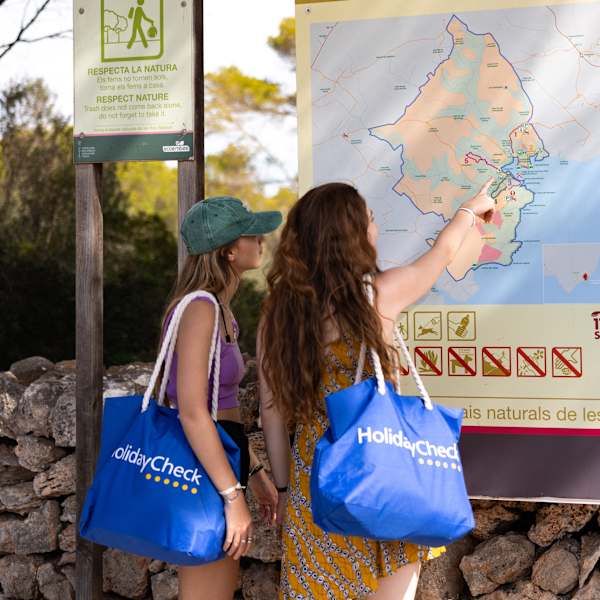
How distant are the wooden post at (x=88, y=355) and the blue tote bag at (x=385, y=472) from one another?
1555 mm

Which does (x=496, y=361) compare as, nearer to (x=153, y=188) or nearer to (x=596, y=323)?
(x=596, y=323)

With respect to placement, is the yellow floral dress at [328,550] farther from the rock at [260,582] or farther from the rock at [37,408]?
the rock at [37,408]

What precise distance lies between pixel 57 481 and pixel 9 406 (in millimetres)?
393

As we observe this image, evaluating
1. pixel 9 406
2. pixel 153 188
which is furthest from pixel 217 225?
pixel 153 188

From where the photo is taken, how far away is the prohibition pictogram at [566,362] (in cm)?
320

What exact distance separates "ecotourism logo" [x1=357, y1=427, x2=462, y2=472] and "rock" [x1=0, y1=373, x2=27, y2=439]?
7.51 feet

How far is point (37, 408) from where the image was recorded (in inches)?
157

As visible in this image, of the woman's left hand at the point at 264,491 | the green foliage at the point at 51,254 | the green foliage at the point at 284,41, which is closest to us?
the woman's left hand at the point at 264,491

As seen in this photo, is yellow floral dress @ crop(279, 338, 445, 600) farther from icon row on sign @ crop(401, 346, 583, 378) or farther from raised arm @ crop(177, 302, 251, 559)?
→ icon row on sign @ crop(401, 346, 583, 378)

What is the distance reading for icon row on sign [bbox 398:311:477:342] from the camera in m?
3.30

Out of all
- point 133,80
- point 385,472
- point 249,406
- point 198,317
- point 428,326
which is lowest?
point 249,406

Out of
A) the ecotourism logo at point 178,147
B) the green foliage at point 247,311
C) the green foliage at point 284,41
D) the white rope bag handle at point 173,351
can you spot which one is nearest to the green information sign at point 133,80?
the ecotourism logo at point 178,147

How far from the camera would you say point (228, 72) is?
13.9 meters

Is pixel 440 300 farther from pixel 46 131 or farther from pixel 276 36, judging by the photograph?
pixel 276 36
